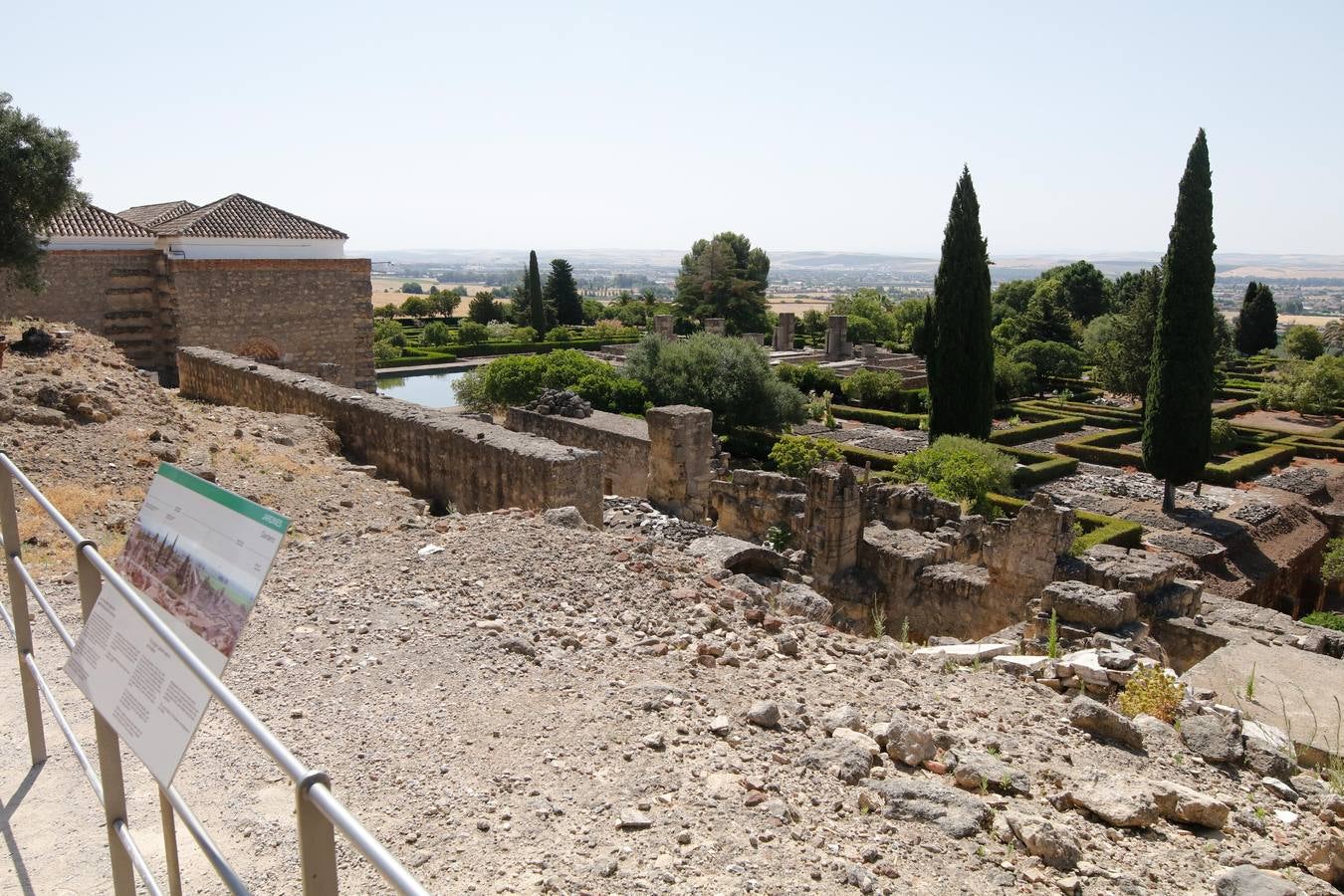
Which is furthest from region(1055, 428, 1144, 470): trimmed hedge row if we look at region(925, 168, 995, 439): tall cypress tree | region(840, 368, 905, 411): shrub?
region(840, 368, 905, 411): shrub

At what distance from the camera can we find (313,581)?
20.1 ft

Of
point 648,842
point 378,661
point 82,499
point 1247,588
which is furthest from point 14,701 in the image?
point 1247,588

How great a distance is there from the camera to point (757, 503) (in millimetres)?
14602

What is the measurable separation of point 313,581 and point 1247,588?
16.4m

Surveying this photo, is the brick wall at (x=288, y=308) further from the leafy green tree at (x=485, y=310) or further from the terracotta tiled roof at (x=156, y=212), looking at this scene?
the leafy green tree at (x=485, y=310)

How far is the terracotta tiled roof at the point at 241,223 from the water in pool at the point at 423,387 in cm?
1155

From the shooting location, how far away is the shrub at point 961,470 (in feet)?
60.7

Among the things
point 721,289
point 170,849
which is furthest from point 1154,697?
point 721,289

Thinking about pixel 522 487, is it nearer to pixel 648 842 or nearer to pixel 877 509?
pixel 648 842

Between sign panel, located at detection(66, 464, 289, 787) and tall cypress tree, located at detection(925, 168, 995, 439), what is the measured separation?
24.5m

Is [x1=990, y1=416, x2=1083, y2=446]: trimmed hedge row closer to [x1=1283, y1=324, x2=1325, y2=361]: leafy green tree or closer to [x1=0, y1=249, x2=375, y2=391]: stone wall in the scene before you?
[x1=0, y1=249, x2=375, y2=391]: stone wall

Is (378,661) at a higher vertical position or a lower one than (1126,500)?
higher

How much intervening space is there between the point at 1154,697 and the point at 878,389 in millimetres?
28855

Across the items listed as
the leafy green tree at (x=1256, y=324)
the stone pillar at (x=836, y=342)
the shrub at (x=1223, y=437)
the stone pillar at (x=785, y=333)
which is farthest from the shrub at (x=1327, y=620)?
the leafy green tree at (x=1256, y=324)
